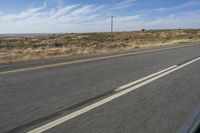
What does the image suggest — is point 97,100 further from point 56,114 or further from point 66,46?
point 66,46

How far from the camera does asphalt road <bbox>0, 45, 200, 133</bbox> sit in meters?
3.50

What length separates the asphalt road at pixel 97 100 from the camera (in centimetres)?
350

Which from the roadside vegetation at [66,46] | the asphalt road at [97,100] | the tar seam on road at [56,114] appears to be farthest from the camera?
the roadside vegetation at [66,46]

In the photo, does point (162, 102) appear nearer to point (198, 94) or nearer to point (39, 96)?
point (198, 94)

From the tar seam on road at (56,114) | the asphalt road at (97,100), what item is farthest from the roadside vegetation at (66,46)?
the tar seam on road at (56,114)

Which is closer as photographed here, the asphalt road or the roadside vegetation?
the asphalt road

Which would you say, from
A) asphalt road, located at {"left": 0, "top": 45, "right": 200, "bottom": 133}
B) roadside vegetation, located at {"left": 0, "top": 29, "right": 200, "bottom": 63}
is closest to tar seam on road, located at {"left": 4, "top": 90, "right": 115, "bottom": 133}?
asphalt road, located at {"left": 0, "top": 45, "right": 200, "bottom": 133}

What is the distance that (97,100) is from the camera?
481cm

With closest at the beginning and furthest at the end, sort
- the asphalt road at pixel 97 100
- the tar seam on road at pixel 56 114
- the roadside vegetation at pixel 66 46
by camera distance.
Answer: the tar seam on road at pixel 56 114 < the asphalt road at pixel 97 100 < the roadside vegetation at pixel 66 46

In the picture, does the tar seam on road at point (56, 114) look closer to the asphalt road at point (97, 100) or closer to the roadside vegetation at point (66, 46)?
the asphalt road at point (97, 100)

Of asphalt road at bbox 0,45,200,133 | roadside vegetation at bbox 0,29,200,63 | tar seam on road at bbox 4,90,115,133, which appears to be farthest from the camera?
roadside vegetation at bbox 0,29,200,63

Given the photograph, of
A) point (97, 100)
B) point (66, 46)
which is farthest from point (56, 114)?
point (66, 46)

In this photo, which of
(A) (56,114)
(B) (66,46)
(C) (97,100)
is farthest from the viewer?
(B) (66,46)

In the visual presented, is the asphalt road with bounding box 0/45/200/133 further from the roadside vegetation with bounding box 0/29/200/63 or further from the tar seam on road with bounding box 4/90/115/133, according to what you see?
the roadside vegetation with bounding box 0/29/200/63
